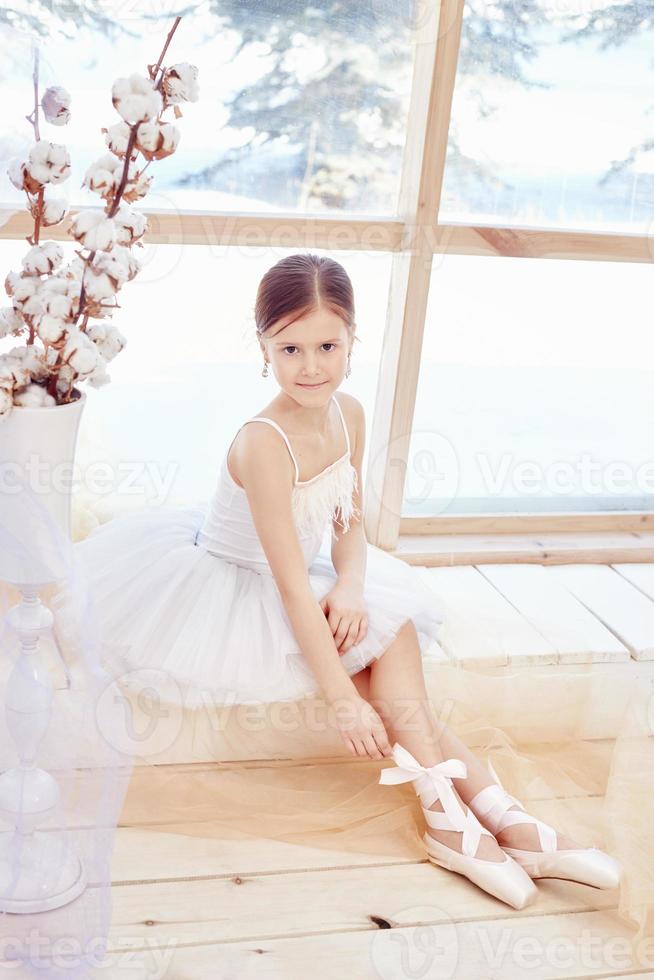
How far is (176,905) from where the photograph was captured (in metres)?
1.50

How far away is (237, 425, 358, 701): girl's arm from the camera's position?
1.67 m

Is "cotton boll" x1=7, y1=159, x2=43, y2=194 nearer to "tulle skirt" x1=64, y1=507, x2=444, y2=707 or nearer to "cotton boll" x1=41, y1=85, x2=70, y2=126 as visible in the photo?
"cotton boll" x1=41, y1=85, x2=70, y2=126

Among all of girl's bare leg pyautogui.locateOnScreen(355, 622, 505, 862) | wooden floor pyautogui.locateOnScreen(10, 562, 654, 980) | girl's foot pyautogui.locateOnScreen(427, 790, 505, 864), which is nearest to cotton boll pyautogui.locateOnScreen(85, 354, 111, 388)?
wooden floor pyautogui.locateOnScreen(10, 562, 654, 980)

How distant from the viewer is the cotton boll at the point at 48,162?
1255 mm

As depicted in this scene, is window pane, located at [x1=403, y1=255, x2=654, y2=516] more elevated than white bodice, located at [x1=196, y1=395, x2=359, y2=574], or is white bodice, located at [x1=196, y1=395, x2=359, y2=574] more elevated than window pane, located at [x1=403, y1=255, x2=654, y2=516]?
window pane, located at [x1=403, y1=255, x2=654, y2=516]

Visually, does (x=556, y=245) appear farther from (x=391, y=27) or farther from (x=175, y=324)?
(x=175, y=324)

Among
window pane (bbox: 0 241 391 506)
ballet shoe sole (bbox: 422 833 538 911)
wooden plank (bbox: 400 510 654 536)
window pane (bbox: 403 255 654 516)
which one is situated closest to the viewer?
ballet shoe sole (bbox: 422 833 538 911)

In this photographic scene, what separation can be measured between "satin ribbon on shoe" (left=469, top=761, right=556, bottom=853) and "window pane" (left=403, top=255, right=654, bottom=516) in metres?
0.76

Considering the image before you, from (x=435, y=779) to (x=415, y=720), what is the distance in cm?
9

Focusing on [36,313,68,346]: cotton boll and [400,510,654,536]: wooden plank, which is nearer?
[36,313,68,346]: cotton boll

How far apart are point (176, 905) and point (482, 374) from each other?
3.92 ft

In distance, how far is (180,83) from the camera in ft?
4.16

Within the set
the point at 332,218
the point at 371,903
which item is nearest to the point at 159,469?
the point at 332,218

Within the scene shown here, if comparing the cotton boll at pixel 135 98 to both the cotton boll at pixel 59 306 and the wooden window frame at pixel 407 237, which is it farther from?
the wooden window frame at pixel 407 237
